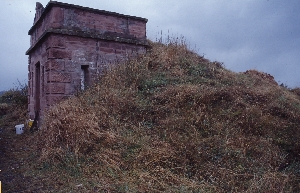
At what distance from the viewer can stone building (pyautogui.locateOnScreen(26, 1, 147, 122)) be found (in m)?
8.06

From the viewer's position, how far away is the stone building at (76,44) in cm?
806

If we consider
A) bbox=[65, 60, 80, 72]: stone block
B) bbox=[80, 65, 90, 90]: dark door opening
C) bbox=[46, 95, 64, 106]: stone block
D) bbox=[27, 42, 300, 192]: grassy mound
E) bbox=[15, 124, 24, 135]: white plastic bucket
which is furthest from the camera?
bbox=[15, 124, 24, 135]: white plastic bucket

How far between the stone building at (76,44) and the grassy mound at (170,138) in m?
0.80

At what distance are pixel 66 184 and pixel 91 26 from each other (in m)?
5.49

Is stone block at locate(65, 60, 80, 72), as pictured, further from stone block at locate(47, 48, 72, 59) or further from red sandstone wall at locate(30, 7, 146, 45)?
red sandstone wall at locate(30, 7, 146, 45)

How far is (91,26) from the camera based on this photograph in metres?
8.78

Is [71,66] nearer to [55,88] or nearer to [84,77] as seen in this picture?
[84,77]

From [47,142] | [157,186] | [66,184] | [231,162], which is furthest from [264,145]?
[47,142]

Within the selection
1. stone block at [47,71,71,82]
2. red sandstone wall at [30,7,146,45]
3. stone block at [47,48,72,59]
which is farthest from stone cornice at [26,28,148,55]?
stone block at [47,71,71,82]

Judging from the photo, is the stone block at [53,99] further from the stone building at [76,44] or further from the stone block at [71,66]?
the stone block at [71,66]

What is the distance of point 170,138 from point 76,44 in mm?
4429

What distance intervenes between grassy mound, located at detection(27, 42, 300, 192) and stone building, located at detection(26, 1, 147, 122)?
0.80 meters

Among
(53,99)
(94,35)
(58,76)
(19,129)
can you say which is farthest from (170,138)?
(19,129)

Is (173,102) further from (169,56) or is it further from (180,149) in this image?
(169,56)
